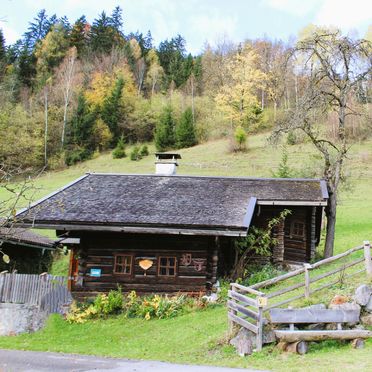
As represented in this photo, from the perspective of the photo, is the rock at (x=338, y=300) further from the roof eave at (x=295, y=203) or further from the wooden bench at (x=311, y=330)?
the roof eave at (x=295, y=203)

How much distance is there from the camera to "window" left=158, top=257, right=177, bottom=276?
19.0m

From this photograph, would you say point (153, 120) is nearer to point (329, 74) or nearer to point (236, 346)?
point (329, 74)

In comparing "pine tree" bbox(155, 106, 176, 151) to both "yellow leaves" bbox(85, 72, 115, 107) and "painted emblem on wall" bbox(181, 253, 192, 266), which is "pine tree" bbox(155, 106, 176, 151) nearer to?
"yellow leaves" bbox(85, 72, 115, 107)

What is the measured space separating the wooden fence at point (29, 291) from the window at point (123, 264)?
2427 mm

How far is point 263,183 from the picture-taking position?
23.4 meters

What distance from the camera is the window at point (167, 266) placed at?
62.2 ft

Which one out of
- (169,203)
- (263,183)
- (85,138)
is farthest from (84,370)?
(85,138)

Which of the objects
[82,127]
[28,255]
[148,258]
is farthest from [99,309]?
[82,127]

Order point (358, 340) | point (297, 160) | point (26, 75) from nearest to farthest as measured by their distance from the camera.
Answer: point (358, 340) < point (297, 160) < point (26, 75)

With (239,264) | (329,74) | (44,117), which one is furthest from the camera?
(44,117)

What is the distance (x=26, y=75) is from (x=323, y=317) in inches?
3270

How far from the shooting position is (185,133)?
68375 millimetres

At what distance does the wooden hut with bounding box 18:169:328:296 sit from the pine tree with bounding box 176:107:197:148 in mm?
46527

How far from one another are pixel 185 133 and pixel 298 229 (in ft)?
154
